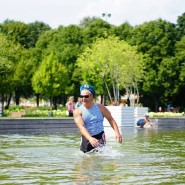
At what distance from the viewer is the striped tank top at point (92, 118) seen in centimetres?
1196

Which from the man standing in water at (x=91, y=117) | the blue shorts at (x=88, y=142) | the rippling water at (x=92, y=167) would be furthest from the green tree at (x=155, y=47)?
the man standing in water at (x=91, y=117)

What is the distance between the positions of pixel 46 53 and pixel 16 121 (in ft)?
165

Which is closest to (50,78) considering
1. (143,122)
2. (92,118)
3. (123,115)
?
(123,115)

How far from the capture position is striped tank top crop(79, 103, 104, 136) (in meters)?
12.0

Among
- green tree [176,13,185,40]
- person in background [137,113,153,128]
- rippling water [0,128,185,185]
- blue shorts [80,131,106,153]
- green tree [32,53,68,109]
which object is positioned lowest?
rippling water [0,128,185,185]

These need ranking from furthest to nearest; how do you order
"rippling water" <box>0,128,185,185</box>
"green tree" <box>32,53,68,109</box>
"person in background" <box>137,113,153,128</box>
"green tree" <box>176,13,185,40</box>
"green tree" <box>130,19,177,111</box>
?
"green tree" <box>176,13,185,40</box> < "green tree" <box>130,19,177,111</box> < "green tree" <box>32,53,68,109</box> < "person in background" <box>137,113,153,128</box> < "rippling water" <box>0,128,185,185</box>

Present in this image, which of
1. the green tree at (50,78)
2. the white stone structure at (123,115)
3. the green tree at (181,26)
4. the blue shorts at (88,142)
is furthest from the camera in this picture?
the green tree at (181,26)

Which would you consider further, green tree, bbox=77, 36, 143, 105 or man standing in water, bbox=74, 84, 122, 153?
green tree, bbox=77, 36, 143, 105

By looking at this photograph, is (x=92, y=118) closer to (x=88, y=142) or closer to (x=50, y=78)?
(x=88, y=142)

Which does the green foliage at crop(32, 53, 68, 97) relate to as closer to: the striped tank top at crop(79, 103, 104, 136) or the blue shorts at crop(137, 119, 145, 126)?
the blue shorts at crop(137, 119, 145, 126)

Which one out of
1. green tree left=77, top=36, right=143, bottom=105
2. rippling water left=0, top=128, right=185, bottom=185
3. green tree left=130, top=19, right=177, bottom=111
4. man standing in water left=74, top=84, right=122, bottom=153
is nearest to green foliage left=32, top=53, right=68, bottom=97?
green tree left=130, top=19, right=177, bottom=111

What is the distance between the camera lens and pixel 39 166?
11.8 meters

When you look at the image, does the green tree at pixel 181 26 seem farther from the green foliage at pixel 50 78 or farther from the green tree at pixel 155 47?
the green foliage at pixel 50 78

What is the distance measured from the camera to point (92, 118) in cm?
1196
